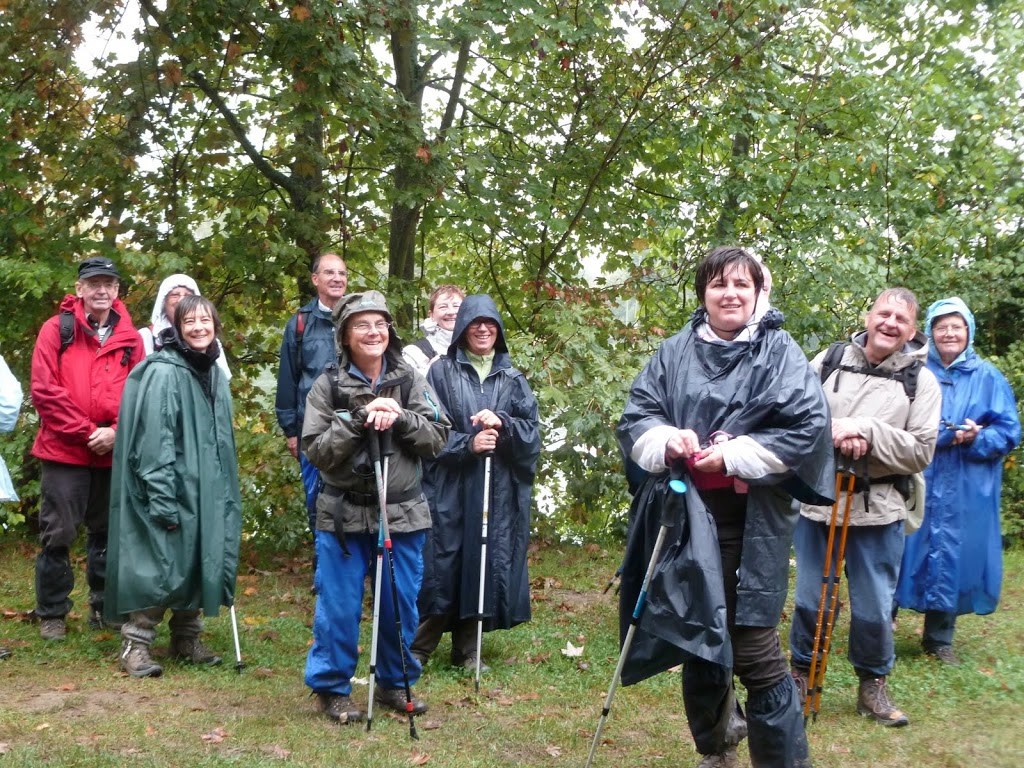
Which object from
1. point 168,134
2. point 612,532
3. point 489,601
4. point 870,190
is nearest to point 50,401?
point 489,601

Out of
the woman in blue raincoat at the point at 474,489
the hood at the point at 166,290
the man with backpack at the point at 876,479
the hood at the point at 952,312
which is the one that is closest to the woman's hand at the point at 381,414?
the woman in blue raincoat at the point at 474,489

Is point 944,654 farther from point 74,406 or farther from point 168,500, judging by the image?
point 74,406

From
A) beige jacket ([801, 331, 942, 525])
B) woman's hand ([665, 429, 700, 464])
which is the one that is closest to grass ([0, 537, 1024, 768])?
beige jacket ([801, 331, 942, 525])

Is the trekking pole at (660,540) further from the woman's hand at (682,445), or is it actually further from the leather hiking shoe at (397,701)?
the leather hiking shoe at (397,701)

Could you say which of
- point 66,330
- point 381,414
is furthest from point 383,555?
point 66,330

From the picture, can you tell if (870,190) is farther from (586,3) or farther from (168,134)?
(168,134)

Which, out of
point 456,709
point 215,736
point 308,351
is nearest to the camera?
point 215,736

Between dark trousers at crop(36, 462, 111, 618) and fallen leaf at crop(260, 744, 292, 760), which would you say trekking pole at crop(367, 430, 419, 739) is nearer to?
fallen leaf at crop(260, 744, 292, 760)

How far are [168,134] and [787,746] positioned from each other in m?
7.36

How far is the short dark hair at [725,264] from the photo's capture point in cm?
416

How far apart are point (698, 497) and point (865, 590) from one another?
182 cm

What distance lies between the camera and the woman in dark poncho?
3865mm

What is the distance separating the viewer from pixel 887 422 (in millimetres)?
5359

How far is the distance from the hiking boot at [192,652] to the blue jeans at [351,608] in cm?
123
